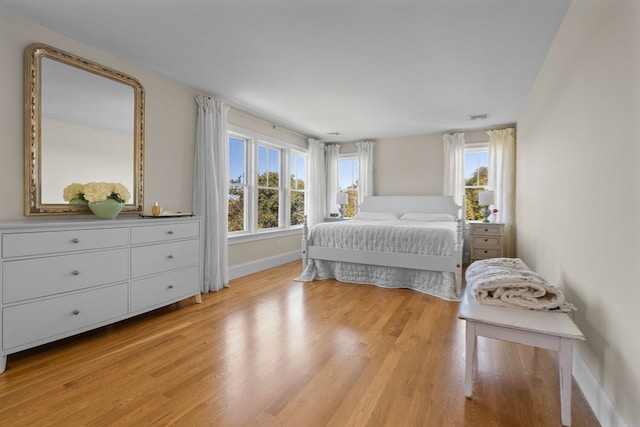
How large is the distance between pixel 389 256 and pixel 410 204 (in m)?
2.20

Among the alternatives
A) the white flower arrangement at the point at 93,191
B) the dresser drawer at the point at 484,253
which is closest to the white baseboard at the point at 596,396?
the dresser drawer at the point at 484,253

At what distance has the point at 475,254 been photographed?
15.8 feet

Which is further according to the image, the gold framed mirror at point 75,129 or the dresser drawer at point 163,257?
the dresser drawer at point 163,257

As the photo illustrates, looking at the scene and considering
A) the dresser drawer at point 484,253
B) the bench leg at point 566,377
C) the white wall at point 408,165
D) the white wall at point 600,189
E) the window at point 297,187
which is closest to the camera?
the white wall at point 600,189

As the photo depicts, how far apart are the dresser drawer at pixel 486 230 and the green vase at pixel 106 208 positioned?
15.5 ft

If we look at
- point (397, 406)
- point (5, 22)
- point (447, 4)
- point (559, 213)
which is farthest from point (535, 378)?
point (5, 22)

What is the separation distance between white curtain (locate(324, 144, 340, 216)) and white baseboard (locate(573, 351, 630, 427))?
4995 mm

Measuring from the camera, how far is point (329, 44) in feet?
8.25

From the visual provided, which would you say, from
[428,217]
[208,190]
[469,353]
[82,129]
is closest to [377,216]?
[428,217]

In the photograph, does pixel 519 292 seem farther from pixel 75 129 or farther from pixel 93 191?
pixel 75 129

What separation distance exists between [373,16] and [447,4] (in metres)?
0.48

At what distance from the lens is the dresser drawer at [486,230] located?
4.70 meters

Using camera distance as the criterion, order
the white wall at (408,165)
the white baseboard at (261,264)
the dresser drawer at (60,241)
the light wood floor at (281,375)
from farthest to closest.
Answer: the white wall at (408,165), the white baseboard at (261,264), the dresser drawer at (60,241), the light wood floor at (281,375)

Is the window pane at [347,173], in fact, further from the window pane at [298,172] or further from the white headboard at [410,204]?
the window pane at [298,172]
